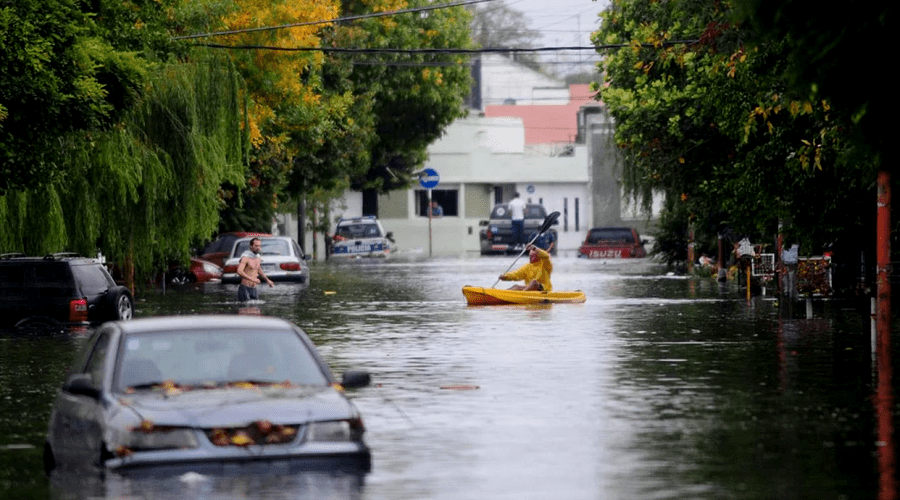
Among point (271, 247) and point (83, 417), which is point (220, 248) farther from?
A: point (83, 417)

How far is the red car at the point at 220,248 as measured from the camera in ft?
177

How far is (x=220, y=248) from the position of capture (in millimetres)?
55188

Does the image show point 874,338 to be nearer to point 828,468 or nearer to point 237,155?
point 828,468

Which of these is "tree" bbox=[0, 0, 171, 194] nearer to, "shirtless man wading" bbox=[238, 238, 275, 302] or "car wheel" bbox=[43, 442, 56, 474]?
"shirtless man wading" bbox=[238, 238, 275, 302]

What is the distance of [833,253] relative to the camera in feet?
117

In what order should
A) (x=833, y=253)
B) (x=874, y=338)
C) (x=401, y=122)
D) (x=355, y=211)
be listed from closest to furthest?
1. (x=874, y=338)
2. (x=833, y=253)
3. (x=401, y=122)
4. (x=355, y=211)

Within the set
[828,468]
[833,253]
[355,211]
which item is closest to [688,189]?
[833,253]

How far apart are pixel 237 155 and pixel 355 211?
189ft

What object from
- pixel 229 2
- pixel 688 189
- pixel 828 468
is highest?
pixel 229 2

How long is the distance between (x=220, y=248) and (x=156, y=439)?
4462 centimetres

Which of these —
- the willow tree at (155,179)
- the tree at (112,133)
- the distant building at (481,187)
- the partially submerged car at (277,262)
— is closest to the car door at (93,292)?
the tree at (112,133)

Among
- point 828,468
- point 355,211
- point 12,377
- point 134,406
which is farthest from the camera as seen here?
point 355,211

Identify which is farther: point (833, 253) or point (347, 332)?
point (833, 253)

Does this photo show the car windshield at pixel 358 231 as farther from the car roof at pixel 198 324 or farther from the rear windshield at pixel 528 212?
the car roof at pixel 198 324
